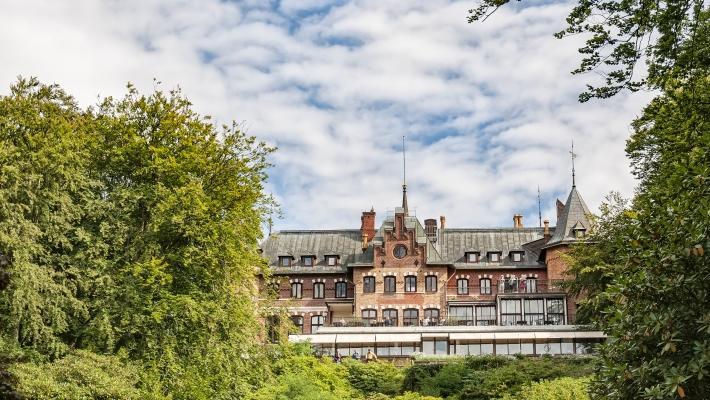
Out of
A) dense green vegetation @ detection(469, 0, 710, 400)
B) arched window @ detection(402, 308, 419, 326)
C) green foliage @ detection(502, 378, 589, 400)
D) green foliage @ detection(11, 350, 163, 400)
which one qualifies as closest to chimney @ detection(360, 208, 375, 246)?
arched window @ detection(402, 308, 419, 326)

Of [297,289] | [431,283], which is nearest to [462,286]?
[431,283]

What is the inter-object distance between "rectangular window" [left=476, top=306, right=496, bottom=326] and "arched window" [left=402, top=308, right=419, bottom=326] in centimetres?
426

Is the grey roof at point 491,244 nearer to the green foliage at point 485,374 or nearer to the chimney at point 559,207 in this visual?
the chimney at point 559,207

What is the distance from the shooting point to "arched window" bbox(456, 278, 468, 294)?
62.0 meters

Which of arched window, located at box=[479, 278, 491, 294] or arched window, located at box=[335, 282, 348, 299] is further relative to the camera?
arched window, located at box=[335, 282, 348, 299]

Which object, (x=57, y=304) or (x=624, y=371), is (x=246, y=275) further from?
(x=624, y=371)

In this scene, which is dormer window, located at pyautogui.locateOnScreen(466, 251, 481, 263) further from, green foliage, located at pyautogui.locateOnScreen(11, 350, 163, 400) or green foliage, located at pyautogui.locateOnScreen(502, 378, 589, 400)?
green foliage, located at pyautogui.locateOnScreen(11, 350, 163, 400)

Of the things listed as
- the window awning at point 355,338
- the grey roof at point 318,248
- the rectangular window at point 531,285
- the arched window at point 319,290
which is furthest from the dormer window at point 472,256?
the window awning at point 355,338

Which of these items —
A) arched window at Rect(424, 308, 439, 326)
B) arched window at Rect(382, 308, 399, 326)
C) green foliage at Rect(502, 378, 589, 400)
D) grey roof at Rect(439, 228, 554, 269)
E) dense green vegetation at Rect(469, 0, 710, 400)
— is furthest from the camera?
grey roof at Rect(439, 228, 554, 269)

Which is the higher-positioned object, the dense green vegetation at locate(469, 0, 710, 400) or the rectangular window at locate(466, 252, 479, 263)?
the rectangular window at locate(466, 252, 479, 263)

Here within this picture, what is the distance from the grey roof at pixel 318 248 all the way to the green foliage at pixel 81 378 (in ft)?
115

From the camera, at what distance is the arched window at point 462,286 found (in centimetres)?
6197

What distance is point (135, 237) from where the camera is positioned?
1196 inches

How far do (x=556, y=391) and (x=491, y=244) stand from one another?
31867 millimetres
